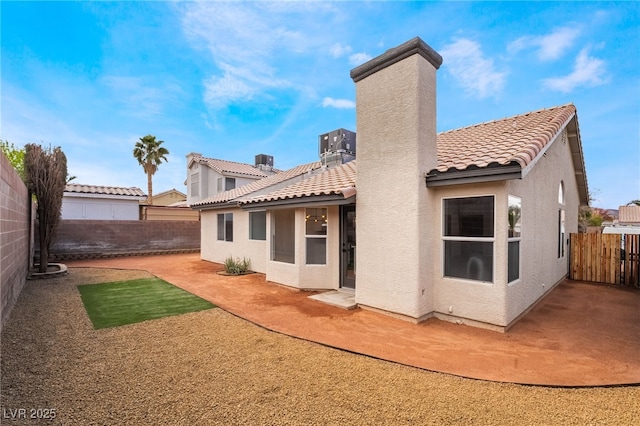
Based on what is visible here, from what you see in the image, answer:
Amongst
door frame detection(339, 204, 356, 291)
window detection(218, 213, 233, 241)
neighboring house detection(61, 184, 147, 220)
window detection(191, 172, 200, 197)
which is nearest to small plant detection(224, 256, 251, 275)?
window detection(218, 213, 233, 241)

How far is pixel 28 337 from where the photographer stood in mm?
4930

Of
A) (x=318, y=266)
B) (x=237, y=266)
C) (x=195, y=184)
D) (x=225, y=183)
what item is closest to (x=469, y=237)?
(x=318, y=266)

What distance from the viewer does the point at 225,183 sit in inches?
911

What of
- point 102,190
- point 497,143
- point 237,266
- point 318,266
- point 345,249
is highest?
point 102,190

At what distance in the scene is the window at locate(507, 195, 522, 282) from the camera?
5.53 m

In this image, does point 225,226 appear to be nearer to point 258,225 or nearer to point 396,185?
point 258,225

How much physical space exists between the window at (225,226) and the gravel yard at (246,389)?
8355 millimetres

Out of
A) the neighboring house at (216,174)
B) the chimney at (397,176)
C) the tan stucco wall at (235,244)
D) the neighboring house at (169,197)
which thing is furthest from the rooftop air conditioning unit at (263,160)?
the chimney at (397,176)

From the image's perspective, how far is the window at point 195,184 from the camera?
25062 mm

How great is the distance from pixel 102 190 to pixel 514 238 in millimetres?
25491

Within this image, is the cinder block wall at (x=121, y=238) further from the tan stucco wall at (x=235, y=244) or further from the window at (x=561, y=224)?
the window at (x=561, y=224)

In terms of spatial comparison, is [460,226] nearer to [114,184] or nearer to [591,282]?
[591,282]

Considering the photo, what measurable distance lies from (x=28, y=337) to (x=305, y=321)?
4.80m

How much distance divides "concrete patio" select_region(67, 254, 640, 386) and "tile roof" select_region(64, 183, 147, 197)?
17937 millimetres
